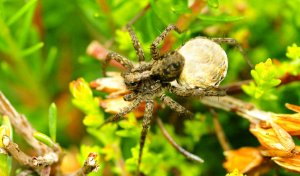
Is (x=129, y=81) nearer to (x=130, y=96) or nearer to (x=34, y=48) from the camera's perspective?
(x=130, y=96)

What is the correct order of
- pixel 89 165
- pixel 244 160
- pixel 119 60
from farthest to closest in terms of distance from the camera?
pixel 119 60 → pixel 244 160 → pixel 89 165

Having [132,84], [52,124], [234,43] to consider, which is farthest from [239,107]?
[52,124]

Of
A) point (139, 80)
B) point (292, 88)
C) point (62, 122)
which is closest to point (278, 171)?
point (292, 88)

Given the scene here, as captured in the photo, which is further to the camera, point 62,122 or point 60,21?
point 60,21

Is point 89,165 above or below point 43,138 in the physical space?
below

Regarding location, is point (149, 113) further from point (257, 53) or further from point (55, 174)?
point (257, 53)

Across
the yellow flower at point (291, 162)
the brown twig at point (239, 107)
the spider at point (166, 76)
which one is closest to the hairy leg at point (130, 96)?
the spider at point (166, 76)

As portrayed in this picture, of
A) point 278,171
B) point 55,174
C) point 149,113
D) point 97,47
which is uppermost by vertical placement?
point 97,47

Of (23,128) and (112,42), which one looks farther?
(112,42)

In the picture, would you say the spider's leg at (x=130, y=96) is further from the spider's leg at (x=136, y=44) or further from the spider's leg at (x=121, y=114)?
the spider's leg at (x=136, y=44)
